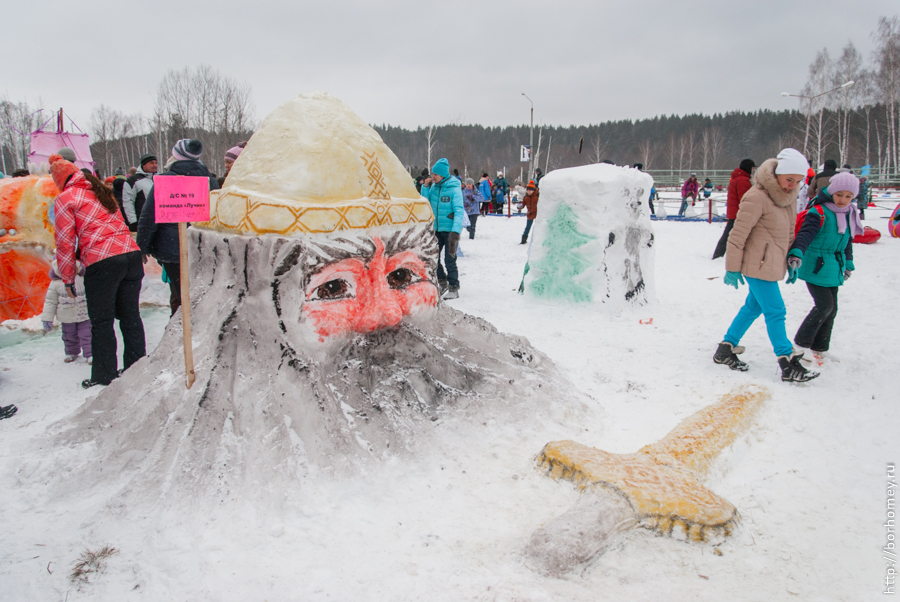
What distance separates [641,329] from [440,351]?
9.08ft

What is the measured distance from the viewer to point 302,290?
2.77m

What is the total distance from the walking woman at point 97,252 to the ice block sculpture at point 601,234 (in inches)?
171

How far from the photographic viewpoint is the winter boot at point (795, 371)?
3.67 m

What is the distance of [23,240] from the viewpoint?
215 inches

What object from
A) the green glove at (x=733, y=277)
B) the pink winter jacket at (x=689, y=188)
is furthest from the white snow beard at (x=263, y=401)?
the pink winter jacket at (x=689, y=188)

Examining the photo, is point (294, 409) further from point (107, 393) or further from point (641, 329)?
point (641, 329)

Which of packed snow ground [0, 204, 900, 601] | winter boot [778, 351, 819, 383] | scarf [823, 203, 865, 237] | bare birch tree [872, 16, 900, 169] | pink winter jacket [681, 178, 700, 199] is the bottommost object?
packed snow ground [0, 204, 900, 601]

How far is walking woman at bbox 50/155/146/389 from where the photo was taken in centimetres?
348

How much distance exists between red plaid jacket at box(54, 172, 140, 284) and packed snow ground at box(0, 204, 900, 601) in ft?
3.34

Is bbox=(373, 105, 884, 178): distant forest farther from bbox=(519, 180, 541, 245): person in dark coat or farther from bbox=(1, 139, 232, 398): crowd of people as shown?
bbox=(1, 139, 232, 398): crowd of people

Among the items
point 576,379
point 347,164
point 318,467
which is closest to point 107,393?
point 318,467

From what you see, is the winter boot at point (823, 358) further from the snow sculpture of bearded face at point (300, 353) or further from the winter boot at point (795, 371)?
the snow sculpture of bearded face at point (300, 353)

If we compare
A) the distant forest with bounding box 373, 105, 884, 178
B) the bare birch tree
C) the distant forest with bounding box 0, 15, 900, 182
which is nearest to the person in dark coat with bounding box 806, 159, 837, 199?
the distant forest with bounding box 0, 15, 900, 182

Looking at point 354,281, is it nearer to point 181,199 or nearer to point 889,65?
point 181,199
